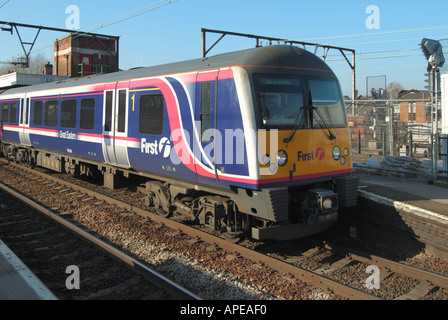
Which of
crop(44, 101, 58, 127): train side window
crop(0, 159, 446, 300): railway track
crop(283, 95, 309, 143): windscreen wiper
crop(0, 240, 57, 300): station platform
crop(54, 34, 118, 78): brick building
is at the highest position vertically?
crop(54, 34, 118, 78): brick building

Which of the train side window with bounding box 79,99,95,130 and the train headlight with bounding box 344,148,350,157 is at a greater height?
the train side window with bounding box 79,99,95,130

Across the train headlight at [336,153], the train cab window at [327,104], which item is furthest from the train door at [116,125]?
the train headlight at [336,153]

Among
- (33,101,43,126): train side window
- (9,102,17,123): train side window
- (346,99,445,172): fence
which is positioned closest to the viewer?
(346,99,445,172): fence

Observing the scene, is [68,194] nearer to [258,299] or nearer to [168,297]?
[168,297]

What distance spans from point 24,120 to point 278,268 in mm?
13317

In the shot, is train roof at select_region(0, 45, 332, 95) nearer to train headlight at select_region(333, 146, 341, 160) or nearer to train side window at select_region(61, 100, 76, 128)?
train headlight at select_region(333, 146, 341, 160)

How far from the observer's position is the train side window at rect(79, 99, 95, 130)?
10203mm

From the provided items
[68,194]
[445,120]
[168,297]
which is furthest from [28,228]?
[445,120]

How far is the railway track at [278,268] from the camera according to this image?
5.09 m

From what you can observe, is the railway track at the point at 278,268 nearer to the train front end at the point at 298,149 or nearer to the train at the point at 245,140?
the train at the point at 245,140

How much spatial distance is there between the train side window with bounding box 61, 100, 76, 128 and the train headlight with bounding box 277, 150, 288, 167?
297 inches

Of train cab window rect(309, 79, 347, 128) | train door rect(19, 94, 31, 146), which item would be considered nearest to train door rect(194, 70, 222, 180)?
train cab window rect(309, 79, 347, 128)

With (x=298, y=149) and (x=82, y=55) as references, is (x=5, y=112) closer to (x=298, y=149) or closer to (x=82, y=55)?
(x=298, y=149)
